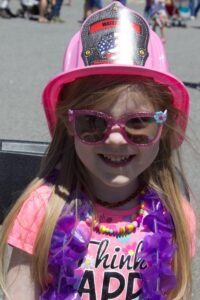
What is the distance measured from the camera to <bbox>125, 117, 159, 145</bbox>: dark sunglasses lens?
1.71 m

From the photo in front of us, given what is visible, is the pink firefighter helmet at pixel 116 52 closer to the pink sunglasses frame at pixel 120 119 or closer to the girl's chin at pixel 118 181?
the pink sunglasses frame at pixel 120 119

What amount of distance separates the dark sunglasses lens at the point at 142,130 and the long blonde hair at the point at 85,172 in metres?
0.06

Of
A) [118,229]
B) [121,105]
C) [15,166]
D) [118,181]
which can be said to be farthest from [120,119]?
[15,166]

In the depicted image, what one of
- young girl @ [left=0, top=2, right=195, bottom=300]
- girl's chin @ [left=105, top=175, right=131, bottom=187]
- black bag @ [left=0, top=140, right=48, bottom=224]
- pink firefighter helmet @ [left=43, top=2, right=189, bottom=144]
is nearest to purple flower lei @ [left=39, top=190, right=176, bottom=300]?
young girl @ [left=0, top=2, right=195, bottom=300]

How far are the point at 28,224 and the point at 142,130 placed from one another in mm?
396

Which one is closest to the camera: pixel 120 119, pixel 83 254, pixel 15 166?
pixel 120 119

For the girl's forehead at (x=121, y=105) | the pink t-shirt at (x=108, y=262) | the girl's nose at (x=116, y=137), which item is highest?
the girl's forehead at (x=121, y=105)

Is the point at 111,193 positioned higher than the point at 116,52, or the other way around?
the point at 116,52

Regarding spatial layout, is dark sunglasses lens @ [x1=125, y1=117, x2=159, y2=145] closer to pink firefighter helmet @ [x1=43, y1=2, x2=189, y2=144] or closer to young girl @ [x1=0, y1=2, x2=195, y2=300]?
young girl @ [x1=0, y1=2, x2=195, y2=300]

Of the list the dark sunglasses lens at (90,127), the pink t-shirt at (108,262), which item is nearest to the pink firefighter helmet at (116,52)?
the dark sunglasses lens at (90,127)

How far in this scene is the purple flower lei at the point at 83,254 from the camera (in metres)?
1.79

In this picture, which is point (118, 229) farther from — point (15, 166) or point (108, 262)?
point (15, 166)

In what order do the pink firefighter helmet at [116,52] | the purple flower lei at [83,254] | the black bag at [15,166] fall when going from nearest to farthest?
1. the pink firefighter helmet at [116,52]
2. the purple flower lei at [83,254]
3. the black bag at [15,166]

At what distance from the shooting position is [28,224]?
1.78m
